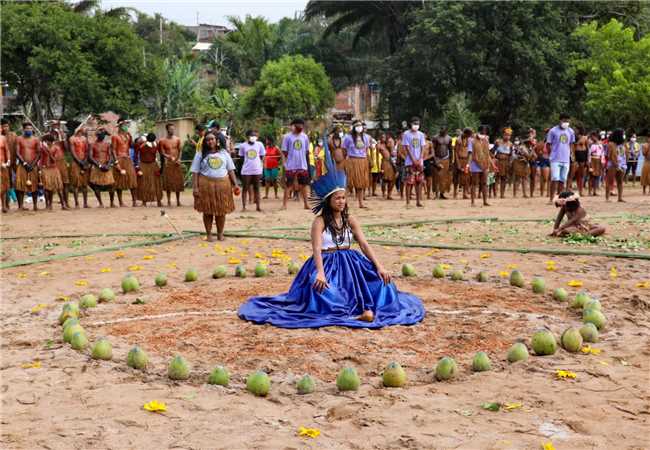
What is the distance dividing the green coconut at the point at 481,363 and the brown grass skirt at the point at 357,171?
461 inches

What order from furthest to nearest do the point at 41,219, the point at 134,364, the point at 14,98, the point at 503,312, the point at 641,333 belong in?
the point at 14,98
the point at 41,219
the point at 503,312
the point at 641,333
the point at 134,364

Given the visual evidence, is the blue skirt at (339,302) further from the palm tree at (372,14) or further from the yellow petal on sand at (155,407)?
the palm tree at (372,14)

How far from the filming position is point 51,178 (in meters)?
17.8

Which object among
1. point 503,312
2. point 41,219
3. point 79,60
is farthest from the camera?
point 79,60

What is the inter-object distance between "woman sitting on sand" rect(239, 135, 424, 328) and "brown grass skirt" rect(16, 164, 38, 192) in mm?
11706

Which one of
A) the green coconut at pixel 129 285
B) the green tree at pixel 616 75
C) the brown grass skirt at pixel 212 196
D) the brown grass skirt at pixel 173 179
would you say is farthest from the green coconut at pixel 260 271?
the green tree at pixel 616 75

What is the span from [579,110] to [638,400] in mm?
34096

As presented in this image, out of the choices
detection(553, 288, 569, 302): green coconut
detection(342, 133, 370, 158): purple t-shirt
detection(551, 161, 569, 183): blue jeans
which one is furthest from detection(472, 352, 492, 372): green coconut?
detection(551, 161, 569, 183): blue jeans

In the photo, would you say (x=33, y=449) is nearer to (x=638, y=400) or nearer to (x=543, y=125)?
(x=638, y=400)

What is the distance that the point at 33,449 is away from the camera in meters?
4.20

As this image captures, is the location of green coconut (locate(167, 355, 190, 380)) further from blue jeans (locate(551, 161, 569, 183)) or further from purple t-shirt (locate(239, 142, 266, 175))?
blue jeans (locate(551, 161, 569, 183))

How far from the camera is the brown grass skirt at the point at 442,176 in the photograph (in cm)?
2083

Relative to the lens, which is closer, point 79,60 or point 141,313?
point 141,313

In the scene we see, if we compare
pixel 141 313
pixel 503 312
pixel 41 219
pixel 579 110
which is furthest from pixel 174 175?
pixel 579 110
